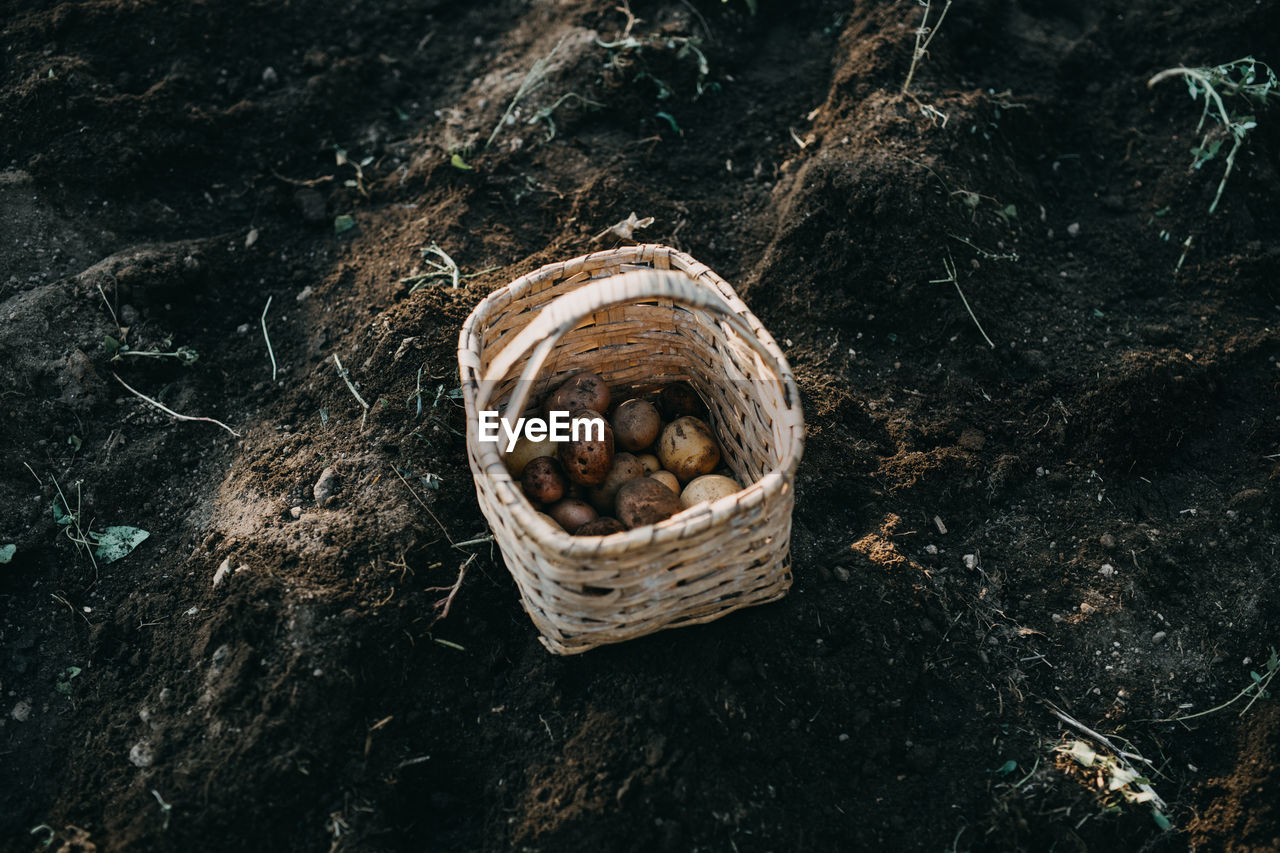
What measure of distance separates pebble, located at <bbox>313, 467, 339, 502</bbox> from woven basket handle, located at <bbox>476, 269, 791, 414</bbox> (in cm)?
89

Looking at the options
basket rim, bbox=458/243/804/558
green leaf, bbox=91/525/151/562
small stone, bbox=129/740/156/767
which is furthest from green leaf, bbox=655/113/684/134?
small stone, bbox=129/740/156/767

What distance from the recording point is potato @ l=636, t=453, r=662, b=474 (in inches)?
108

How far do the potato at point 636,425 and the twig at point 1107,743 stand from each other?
1.47m

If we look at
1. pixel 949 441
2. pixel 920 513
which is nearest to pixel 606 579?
pixel 920 513

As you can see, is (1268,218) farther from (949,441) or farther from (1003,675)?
(1003,675)

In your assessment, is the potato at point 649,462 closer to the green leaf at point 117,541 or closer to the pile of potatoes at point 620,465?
the pile of potatoes at point 620,465

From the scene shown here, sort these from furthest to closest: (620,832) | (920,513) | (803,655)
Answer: (920,513)
(803,655)
(620,832)

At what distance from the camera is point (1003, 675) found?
2621 millimetres

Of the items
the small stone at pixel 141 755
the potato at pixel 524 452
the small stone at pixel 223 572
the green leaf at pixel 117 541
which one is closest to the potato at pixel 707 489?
the potato at pixel 524 452

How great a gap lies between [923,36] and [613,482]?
2607mm

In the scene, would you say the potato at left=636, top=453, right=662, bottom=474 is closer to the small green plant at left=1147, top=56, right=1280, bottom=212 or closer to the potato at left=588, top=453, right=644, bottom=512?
the potato at left=588, top=453, right=644, bottom=512

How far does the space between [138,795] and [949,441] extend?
110 inches

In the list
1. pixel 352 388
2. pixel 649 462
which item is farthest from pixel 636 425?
pixel 352 388

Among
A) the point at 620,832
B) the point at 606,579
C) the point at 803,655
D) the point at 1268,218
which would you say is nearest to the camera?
the point at 606,579
